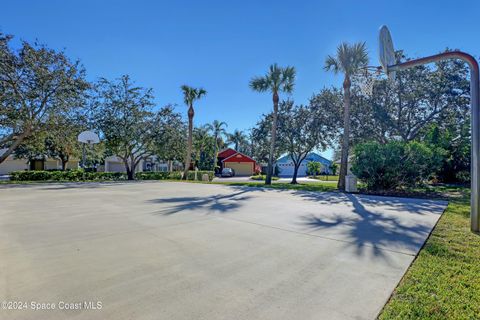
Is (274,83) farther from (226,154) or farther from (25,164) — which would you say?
(25,164)

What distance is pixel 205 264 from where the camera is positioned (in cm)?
347

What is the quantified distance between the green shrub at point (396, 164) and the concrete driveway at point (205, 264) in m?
5.57

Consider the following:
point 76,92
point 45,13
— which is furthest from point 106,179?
point 45,13

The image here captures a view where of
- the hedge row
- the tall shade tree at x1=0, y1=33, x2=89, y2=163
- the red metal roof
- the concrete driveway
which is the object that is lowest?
the concrete driveway

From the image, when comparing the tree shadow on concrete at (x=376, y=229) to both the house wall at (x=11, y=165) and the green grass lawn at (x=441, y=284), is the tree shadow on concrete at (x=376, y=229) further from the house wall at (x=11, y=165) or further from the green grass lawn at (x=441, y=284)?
the house wall at (x=11, y=165)

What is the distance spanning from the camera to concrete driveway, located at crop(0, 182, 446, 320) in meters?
2.42

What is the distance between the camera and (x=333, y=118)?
20.7 m

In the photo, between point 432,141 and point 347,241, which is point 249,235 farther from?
point 432,141

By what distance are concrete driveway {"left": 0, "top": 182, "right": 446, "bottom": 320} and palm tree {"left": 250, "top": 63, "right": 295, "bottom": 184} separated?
1322 centimetres

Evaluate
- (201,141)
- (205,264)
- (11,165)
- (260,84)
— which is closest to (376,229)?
(205,264)

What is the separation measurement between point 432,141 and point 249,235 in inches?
662

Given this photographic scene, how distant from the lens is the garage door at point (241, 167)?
44.9 meters

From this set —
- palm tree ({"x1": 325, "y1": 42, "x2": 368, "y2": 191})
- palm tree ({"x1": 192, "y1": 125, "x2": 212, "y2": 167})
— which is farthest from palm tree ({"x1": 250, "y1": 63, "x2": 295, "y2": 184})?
palm tree ({"x1": 192, "y1": 125, "x2": 212, "y2": 167})

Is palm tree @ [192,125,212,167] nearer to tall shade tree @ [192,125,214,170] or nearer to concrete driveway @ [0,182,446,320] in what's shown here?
tall shade tree @ [192,125,214,170]
